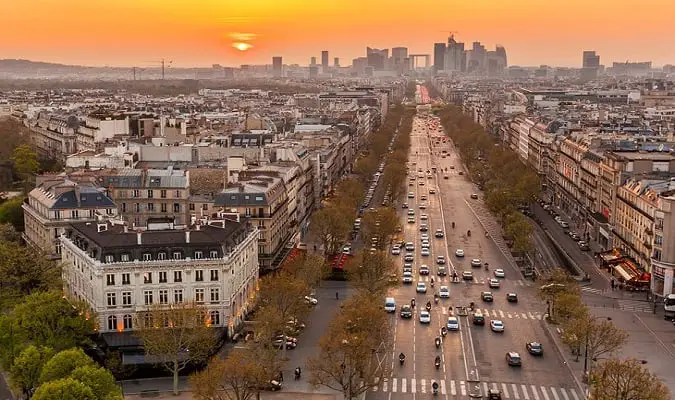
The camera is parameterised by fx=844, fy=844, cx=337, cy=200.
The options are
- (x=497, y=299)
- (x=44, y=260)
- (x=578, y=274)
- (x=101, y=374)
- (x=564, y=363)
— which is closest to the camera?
(x=101, y=374)

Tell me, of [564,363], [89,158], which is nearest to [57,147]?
[89,158]

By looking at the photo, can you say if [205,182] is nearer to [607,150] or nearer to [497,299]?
[497,299]

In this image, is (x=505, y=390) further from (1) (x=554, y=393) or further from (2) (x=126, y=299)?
(2) (x=126, y=299)

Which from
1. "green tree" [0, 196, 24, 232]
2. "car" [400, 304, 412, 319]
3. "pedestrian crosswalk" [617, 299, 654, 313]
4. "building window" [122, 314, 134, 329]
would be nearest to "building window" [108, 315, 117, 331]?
"building window" [122, 314, 134, 329]

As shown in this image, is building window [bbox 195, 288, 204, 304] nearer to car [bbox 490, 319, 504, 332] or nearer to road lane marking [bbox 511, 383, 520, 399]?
road lane marking [bbox 511, 383, 520, 399]

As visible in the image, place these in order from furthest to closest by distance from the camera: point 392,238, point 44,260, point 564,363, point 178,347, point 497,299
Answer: point 392,238
point 497,299
point 44,260
point 564,363
point 178,347

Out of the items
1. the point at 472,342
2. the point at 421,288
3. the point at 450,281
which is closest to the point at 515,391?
the point at 472,342
